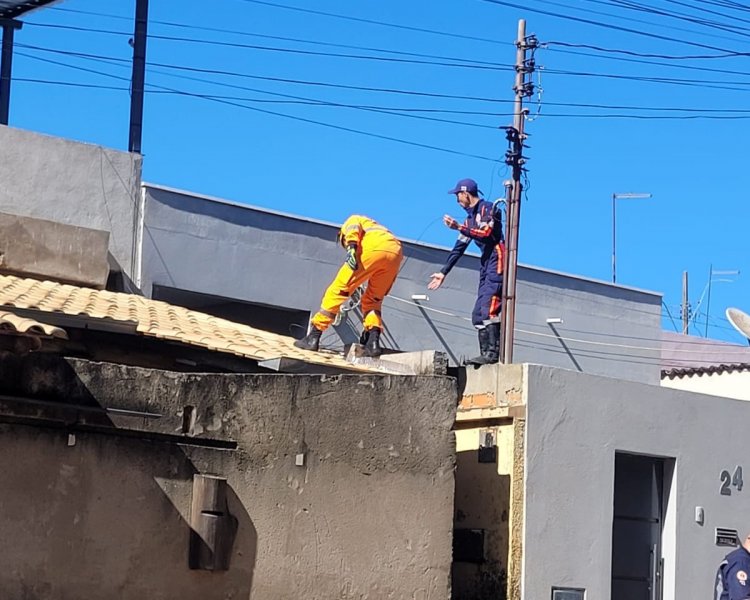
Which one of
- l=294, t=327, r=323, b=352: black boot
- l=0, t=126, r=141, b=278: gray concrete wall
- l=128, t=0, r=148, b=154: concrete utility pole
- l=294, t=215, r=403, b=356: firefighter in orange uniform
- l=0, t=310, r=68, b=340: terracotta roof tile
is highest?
l=128, t=0, r=148, b=154: concrete utility pole

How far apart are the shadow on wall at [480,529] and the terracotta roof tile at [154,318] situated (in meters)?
1.34

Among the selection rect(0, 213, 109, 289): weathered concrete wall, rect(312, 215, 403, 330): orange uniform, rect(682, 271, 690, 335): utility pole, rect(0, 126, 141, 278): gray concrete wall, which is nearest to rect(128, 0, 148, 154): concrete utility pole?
rect(0, 126, 141, 278): gray concrete wall

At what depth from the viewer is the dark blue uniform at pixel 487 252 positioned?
1311 cm

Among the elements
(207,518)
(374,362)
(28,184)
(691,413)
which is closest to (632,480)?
(691,413)

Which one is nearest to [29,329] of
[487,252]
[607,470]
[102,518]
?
[102,518]

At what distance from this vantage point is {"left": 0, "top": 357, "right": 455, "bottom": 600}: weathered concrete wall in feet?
29.5

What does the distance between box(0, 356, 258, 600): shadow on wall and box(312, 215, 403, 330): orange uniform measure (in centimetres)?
312

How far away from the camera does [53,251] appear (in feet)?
46.0

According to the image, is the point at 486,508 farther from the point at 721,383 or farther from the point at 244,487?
the point at 721,383

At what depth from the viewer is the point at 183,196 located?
1590cm

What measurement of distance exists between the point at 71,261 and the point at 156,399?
4896mm

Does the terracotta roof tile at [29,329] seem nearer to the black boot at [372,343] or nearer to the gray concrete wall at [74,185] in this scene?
the black boot at [372,343]

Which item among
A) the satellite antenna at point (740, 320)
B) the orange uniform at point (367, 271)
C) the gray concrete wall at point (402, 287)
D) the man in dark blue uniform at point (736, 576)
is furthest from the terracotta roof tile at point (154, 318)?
the satellite antenna at point (740, 320)

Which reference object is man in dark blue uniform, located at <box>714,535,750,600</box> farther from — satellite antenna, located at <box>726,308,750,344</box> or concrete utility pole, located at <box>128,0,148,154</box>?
concrete utility pole, located at <box>128,0,148,154</box>
